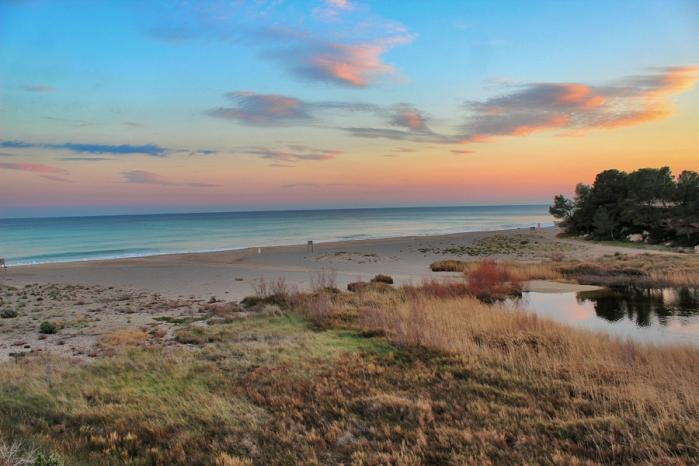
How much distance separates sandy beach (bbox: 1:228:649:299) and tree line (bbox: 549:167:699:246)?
20.7 ft

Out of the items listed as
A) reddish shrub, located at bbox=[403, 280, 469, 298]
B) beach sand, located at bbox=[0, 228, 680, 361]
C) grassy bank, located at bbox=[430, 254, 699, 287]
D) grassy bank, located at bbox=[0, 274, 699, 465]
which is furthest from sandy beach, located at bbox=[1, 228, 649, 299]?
grassy bank, located at bbox=[0, 274, 699, 465]

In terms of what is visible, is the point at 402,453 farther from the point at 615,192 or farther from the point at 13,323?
the point at 615,192

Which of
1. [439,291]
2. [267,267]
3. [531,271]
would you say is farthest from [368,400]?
[267,267]

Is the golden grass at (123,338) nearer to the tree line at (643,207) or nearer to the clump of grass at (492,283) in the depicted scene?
the clump of grass at (492,283)

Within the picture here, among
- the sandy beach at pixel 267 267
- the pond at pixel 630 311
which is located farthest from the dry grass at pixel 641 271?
the sandy beach at pixel 267 267

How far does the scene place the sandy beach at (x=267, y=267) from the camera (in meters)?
28.2

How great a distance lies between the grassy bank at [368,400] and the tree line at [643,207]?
43122 mm

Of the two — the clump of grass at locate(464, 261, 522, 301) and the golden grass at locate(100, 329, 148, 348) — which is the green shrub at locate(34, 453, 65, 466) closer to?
the golden grass at locate(100, 329, 148, 348)

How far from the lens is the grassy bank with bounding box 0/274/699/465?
5.98m

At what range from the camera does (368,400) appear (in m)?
7.64

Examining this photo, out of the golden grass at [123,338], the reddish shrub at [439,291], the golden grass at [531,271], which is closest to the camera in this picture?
the golden grass at [123,338]

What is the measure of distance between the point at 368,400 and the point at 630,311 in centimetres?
1714

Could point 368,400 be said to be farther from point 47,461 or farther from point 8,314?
point 8,314

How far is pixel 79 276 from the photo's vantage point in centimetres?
3238
